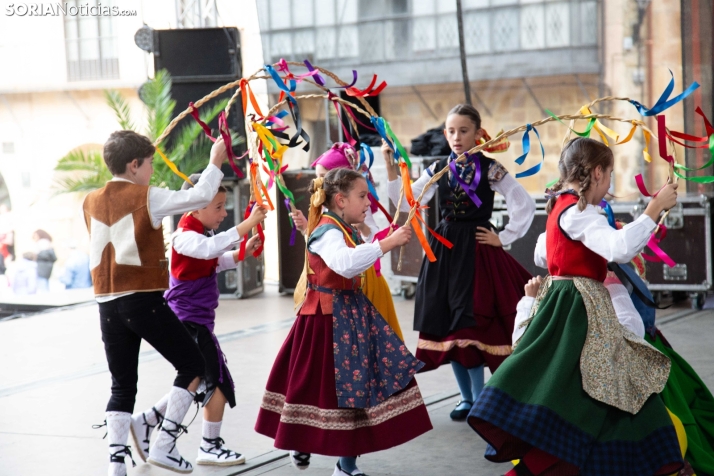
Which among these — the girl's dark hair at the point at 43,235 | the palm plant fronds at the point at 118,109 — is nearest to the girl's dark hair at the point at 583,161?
the palm plant fronds at the point at 118,109

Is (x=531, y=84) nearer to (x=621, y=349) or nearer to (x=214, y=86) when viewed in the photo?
(x=214, y=86)

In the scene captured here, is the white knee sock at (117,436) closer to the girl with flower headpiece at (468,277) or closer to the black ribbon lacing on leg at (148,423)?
the black ribbon lacing on leg at (148,423)

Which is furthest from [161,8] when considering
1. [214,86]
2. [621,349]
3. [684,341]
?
[621,349]

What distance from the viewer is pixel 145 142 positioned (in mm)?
3186

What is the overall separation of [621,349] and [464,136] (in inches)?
56.0

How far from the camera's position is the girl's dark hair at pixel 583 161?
2848mm

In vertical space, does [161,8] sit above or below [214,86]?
above

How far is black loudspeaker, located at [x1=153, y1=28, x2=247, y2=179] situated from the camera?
7.46m

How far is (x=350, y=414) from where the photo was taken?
303 centimetres

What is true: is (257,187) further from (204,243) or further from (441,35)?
(441,35)

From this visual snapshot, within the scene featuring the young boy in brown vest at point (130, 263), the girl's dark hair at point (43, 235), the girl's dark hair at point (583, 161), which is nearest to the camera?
the girl's dark hair at point (583, 161)

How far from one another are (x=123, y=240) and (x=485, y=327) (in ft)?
5.33

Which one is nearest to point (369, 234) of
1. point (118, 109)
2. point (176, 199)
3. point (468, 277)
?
point (468, 277)

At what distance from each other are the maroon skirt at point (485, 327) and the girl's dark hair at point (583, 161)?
1066 millimetres
